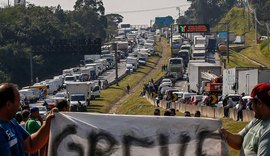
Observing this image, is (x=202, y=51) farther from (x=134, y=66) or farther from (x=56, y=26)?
(x=56, y=26)

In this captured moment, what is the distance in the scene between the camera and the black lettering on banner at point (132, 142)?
26.8 ft

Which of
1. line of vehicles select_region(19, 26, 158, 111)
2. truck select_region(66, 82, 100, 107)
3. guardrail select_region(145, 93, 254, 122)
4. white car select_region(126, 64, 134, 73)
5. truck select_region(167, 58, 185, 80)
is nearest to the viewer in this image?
guardrail select_region(145, 93, 254, 122)

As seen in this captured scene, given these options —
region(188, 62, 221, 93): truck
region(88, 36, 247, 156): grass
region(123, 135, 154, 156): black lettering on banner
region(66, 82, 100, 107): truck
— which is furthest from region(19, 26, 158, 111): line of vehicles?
region(123, 135, 154, 156): black lettering on banner

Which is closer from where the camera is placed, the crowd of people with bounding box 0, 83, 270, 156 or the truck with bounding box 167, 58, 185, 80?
the crowd of people with bounding box 0, 83, 270, 156

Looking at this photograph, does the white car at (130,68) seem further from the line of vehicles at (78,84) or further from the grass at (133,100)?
the grass at (133,100)

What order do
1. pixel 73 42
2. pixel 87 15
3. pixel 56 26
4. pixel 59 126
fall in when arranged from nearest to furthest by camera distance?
pixel 59 126 < pixel 73 42 < pixel 56 26 < pixel 87 15

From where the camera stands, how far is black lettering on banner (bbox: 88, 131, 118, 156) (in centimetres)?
819

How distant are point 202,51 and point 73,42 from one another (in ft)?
66.7

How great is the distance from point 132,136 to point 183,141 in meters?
0.45

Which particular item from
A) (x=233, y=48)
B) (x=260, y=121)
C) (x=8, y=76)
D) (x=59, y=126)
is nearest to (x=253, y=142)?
(x=260, y=121)

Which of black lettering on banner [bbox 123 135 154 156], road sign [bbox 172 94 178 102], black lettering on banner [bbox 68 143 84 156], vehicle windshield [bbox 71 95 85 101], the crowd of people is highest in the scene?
the crowd of people

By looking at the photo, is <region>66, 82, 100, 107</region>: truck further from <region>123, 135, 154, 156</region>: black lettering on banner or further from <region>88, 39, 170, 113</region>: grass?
<region>123, 135, 154, 156</region>: black lettering on banner

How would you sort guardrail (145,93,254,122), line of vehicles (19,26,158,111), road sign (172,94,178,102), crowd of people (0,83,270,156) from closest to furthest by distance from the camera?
1. crowd of people (0,83,270,156)
2. guardrail (145,93,254,122)
3. road sign (172,94,178,102)
4. line of vehicles (19,26,158,111)

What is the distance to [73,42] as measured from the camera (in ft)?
340
